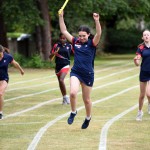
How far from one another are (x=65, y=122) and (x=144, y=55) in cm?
226

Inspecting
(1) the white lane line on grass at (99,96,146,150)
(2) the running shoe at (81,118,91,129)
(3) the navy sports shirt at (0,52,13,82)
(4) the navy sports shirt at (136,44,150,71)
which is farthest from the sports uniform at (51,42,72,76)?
(2) the running shoe at (81,118,91,129)

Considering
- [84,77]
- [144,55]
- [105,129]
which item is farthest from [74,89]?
[144,55]

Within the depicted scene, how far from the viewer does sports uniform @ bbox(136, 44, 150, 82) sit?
12.9 meters

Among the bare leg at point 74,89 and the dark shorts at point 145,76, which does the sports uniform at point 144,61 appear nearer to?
the dark shorts at point 145,76

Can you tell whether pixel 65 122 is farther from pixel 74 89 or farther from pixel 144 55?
pixel 74 89

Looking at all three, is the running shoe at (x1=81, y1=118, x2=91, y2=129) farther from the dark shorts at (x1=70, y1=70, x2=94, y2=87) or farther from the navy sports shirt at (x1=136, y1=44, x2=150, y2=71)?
the navy sports shirt at (x1=136, y1=44, x2=150, y2=71)

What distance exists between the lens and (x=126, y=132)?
1145 centimetres

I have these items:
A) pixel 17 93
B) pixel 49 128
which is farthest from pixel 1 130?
pixel 17 93

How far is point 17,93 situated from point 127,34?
3958 cm

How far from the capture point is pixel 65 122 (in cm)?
1290

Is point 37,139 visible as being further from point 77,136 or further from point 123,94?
point 123,94

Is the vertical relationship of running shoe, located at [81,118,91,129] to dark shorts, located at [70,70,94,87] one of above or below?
below

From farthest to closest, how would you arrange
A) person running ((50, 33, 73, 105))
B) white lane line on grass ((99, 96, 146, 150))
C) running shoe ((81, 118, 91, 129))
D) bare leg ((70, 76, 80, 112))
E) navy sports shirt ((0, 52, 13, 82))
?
1. person running ((50, 33, 73, 105))
2. navy sports shirt ((0, 52, 13, 82))
3. running shoe ((81, 118, 91, 129))
4. bare leg ((70, 76, 80, 112))
5. white lane line on grass ((99, 96, 146, 150))

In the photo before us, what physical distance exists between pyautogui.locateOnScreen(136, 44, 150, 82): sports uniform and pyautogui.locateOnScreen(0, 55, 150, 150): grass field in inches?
38.4
